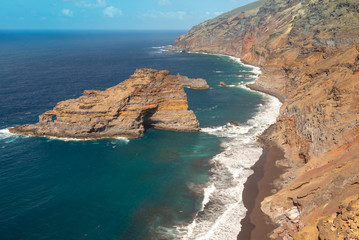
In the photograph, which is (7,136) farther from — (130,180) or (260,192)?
(260,192)

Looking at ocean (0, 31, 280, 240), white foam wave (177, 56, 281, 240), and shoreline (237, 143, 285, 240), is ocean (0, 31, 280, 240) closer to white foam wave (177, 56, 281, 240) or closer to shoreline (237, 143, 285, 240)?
white foam wave (177, 56, 281, 240)

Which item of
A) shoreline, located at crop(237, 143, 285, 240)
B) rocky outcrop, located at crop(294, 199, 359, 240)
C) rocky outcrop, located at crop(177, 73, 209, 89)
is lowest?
shoreline, located at crop(237, 143, 285, 240)

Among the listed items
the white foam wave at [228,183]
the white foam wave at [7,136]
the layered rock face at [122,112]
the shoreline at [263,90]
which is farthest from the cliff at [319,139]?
the white foam wave at [7,136]

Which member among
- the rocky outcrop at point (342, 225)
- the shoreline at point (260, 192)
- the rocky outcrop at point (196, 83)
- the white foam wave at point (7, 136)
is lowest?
the shoreline at point (260, 192)

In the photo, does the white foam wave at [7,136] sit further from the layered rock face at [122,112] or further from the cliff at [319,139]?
the cliff at [319,139]

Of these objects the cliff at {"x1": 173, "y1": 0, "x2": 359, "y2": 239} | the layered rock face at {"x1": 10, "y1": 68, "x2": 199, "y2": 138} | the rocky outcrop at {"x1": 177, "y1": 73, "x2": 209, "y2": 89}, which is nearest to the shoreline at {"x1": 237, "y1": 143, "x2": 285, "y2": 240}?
the cliff at {"x1": 173, "y1": 0, "x2": 359, "y2": 239}

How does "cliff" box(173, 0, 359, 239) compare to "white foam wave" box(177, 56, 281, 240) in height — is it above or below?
above
